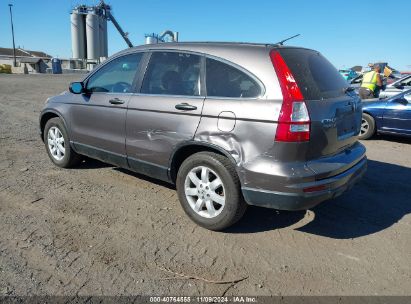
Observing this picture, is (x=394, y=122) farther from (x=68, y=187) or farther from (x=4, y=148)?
(x=4, y=148)

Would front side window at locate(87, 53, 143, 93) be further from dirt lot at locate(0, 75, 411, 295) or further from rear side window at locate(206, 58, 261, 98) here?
dirt lot at locate(0, 75, 411, 295)

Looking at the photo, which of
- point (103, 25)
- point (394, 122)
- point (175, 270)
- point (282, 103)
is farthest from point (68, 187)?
point (103, 25)

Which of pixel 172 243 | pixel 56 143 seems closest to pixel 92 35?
pixel 56 143

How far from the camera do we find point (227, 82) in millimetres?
3418

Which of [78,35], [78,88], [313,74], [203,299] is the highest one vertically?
[78,35]

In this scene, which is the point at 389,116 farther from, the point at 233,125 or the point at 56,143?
the point at 56,143

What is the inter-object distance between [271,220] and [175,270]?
4.52 feet

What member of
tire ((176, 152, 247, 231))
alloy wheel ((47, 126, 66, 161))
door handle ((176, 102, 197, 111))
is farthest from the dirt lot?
door handle ((176, 102, 197, 111))

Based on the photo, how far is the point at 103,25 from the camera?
297 feet

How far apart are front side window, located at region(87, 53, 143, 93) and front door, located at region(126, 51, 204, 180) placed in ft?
0.87

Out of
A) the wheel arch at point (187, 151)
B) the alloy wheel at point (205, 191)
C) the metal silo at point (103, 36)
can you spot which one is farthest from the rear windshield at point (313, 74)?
the metal silo at point (103, 36)

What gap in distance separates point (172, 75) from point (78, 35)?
9064 centimetres

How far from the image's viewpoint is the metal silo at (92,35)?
279 ft

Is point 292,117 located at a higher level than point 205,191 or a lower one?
higher
